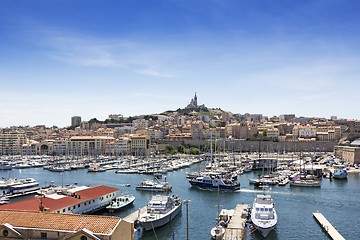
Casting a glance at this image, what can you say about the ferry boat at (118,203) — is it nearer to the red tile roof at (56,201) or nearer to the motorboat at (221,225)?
the red tile roof at (56,201)

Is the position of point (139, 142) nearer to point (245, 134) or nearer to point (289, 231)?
point (245, 134)

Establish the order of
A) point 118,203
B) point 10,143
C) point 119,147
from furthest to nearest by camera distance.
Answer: point 10,143 < point 119,147 < point 118,203

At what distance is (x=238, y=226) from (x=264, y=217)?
1.37m

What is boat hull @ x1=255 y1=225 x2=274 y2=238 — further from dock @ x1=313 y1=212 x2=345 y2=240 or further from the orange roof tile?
the orange roof tile

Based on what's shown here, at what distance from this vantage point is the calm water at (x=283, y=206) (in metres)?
14.8

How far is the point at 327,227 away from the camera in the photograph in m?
14.9

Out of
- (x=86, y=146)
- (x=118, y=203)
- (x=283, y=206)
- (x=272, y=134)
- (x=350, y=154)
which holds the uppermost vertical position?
(x=272, y=134)

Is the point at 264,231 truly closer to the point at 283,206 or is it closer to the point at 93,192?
the point at 283,206

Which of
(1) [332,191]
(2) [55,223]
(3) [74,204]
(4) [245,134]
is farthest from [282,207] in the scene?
(4) [245,134]

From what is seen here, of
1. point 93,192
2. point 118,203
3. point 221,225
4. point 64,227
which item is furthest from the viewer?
point 118,203

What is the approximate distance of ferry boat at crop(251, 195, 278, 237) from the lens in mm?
14188

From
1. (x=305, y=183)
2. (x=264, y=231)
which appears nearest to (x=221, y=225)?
(x=264, y=231)

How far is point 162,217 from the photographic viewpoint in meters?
15.4

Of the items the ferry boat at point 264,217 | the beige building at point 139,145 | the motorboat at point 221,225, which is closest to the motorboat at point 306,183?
the ferry boat at point 264,217
